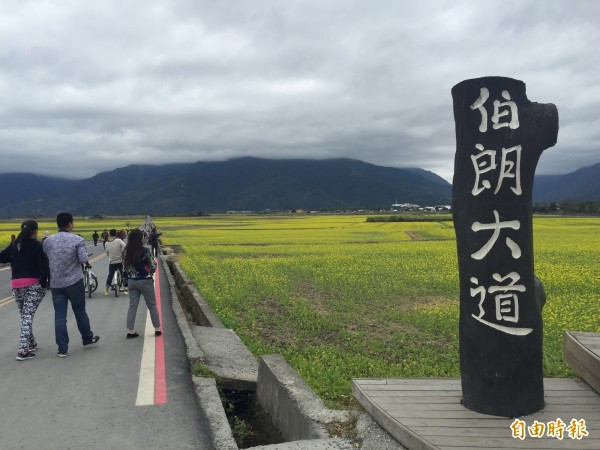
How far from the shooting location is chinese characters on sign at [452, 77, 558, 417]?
13.7 feet

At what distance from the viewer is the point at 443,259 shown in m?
22.1

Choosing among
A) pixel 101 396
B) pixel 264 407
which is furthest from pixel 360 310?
pixel 101 396

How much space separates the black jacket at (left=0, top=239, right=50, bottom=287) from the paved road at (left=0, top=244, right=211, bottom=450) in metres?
1.14

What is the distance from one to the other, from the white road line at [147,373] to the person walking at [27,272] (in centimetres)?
155

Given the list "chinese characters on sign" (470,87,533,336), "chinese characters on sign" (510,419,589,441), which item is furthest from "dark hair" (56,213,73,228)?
"chinese characters on sign" (510,419,589,441)

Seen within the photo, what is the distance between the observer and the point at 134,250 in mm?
8016

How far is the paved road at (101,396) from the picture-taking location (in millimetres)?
4426

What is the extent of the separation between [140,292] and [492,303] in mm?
5781

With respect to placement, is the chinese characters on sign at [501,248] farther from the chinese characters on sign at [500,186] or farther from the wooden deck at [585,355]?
the wooden deck at [585,355]

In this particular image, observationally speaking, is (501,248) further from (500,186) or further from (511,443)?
(511,443)

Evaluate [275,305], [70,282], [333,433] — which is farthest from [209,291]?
[333,433]

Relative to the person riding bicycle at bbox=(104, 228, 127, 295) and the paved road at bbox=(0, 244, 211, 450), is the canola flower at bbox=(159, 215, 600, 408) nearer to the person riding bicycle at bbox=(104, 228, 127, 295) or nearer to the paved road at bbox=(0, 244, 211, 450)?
the paved road at bbox=(0, 244, 211, 450)

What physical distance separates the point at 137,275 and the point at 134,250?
0.42 meters

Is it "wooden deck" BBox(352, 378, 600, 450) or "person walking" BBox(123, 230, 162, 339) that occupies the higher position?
"person walking" BBox(123, 230, 162, 339)
